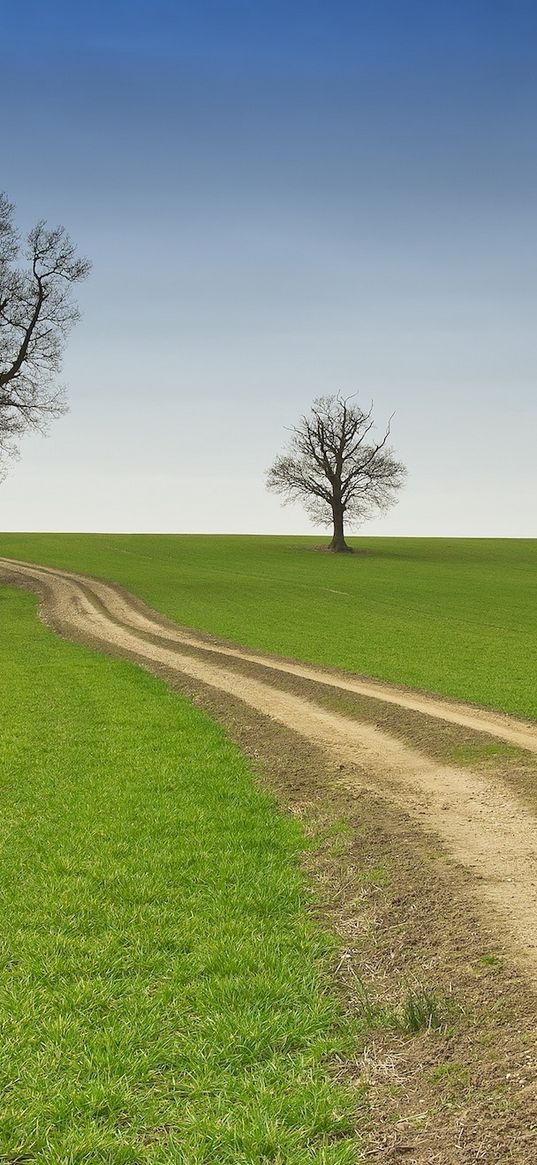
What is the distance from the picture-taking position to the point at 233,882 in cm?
929

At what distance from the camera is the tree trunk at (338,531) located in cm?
7931

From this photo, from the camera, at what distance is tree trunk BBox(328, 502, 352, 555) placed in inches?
3123

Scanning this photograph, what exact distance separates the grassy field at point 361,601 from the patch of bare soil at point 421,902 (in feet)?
19.3

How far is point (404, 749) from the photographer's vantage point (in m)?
14.9

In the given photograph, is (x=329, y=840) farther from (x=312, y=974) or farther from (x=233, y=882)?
(x=312, y=974)

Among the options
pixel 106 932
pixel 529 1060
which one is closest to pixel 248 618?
pixel 106 932

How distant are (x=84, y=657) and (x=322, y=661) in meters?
7.93

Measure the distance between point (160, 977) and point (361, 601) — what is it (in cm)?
3924

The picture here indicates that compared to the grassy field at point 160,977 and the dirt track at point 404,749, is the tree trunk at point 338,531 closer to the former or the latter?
the dirt track at point 404,749

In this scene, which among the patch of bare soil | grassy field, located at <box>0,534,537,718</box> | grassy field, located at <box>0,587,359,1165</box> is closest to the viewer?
grassy field, located at <box>0,587,359,1165</box>

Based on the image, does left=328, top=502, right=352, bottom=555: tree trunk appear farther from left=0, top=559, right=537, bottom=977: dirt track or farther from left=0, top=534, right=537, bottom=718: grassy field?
left=0, top=559, right=537, bottom=977: dirt track

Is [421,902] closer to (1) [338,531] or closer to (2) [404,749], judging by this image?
(2) [404,749]

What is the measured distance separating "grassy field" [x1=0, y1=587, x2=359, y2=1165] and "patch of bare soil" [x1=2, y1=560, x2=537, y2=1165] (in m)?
0.39

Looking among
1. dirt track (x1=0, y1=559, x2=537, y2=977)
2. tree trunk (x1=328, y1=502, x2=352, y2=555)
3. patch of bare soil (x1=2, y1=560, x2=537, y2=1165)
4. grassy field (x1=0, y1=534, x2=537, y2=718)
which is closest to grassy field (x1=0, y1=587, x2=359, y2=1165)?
patch of bare soil (x1=2, y1=560, x2=537, y2=1165)
